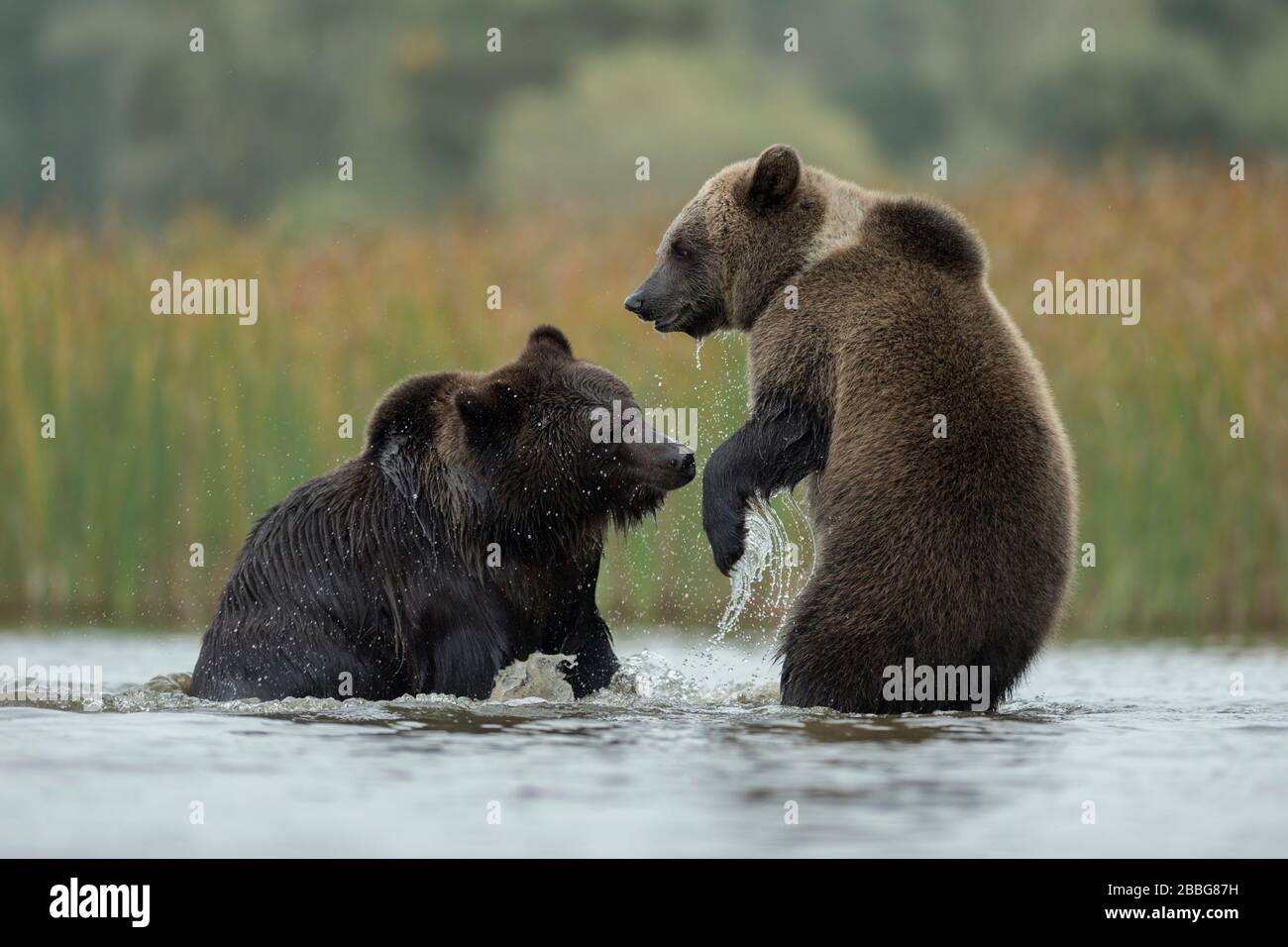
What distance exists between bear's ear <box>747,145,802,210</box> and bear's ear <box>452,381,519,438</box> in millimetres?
1232

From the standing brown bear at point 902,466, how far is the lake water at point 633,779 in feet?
0.90

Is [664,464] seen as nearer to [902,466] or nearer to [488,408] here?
[488,408]

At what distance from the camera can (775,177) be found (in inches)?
288

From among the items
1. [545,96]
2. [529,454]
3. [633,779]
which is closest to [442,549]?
[529,454]

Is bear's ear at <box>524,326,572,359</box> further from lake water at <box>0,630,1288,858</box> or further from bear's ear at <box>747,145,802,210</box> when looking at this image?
lake water at <box>0,630,1288,858</box>

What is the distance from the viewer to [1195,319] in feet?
37.0

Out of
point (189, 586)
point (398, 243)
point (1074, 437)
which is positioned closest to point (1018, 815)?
point (1074, 437)

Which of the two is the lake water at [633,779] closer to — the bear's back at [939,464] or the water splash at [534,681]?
the water splash at [534,681]

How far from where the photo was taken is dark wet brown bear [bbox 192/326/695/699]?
6902mm

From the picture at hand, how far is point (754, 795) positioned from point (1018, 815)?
735 mm

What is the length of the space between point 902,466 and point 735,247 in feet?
4.59

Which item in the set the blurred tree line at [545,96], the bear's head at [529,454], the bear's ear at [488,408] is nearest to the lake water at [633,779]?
the bear's head at [529,454]

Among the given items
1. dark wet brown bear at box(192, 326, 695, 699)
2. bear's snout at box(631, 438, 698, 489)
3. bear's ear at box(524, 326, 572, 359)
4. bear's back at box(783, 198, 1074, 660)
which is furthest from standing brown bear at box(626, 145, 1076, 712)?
bear's ear at box(524, 326, 572, 359)
